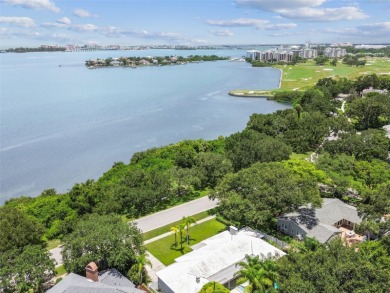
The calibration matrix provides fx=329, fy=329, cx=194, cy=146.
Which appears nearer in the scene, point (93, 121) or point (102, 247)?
point (102, 247)

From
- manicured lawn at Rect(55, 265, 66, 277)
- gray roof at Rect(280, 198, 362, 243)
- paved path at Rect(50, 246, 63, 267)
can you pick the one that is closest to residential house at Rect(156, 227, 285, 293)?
gray roof at Rect(280, 198, 362, 243)

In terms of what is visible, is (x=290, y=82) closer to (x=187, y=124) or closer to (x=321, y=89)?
(x=321, y=89)

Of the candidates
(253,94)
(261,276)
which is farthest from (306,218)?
(253,94)

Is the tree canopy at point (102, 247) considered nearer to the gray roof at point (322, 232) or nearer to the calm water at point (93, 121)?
the gray roof at point (322, 232)

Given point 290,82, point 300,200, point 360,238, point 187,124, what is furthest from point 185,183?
point 290,82

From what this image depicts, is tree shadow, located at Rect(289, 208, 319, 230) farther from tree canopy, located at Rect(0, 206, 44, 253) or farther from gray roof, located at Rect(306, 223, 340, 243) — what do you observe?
tree canopy, located at Rect(0, 206, 44, 253)

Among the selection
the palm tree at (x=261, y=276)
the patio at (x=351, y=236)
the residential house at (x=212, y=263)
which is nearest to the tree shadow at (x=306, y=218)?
the patio at (x=351, y=236)

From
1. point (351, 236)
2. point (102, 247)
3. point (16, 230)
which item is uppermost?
point (102, 247)

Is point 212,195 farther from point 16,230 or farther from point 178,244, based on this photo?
point 16,230
